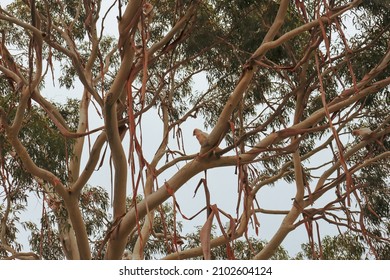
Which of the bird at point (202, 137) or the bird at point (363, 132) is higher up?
the bird at point (363, 132)

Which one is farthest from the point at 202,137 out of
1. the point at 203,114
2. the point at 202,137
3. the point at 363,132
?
the point at 203,114

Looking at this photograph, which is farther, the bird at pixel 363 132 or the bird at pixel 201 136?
the bird at pixel 363 132

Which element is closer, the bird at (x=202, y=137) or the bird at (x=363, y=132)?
the bird at (x=202, y=137)

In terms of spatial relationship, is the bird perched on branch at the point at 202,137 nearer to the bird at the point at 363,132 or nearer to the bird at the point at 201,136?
the bird at the point at 201,136

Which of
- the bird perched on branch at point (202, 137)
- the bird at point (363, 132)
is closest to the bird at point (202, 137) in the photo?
the bird perched on branch at point (202, 137)

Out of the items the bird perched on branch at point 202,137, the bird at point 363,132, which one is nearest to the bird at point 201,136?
the bird perched on branch at point 202,137

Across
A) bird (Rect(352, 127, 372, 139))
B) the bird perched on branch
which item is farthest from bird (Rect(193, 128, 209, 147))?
bird (Rect(352, 127, 372, 139))

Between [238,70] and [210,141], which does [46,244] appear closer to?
[238,70]

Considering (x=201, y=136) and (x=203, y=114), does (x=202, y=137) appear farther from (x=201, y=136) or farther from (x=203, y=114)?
(x=203, y=114)

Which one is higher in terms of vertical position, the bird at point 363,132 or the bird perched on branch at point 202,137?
the bird at point 363,132

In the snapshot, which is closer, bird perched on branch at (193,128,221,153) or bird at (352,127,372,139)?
bird perched on branch at (193,128,221,153)

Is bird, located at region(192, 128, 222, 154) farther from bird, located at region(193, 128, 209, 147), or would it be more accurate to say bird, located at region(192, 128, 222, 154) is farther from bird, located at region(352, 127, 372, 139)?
bird, located at region(352, 127, 372, 139)

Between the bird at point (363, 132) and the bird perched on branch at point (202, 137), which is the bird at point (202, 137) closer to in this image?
the bird perched on branch at point (202, 137)

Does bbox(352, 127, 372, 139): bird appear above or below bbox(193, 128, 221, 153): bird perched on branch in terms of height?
above
